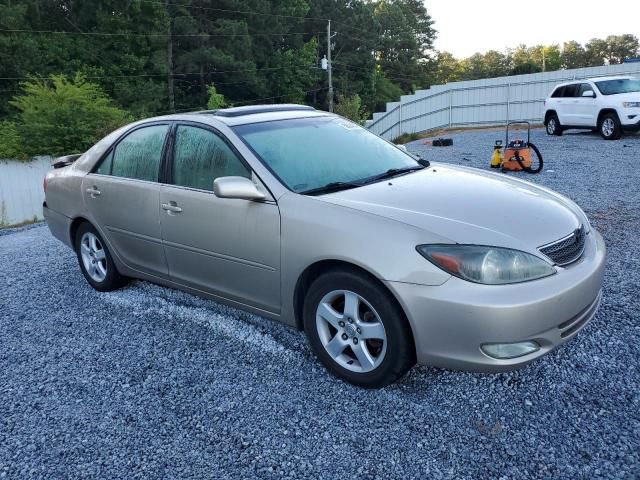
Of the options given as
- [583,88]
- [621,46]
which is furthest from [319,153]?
[621,46]

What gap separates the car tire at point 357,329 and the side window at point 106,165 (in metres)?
2.50

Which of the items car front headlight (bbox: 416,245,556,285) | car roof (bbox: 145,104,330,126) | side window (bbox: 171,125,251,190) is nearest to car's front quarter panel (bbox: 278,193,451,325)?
car front headlight (bbox: 416,245,556,285)

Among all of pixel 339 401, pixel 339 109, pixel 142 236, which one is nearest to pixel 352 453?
pixel 339 401

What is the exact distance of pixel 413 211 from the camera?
3.06 m

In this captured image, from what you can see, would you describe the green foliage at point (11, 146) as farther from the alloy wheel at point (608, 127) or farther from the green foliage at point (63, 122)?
the alloy wheel at point (608, 127)

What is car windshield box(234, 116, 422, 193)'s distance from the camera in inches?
141

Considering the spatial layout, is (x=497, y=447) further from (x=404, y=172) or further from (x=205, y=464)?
(x=404, y=172)

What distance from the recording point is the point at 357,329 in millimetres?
3053

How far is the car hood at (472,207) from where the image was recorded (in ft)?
9.51

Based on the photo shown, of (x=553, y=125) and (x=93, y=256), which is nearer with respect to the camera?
(x=93, y=256)

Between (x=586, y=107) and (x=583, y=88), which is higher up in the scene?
(x=583, y=88)

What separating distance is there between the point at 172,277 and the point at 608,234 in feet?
15.4

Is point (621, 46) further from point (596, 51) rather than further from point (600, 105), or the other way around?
point (600, 105)

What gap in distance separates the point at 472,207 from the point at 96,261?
3.44 meters
